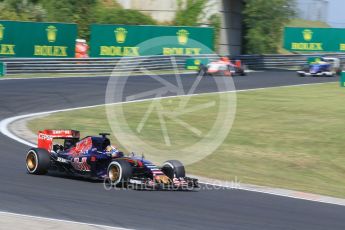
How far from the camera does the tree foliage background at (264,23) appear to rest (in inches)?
1822

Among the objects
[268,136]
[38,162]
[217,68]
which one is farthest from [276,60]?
[38,162]

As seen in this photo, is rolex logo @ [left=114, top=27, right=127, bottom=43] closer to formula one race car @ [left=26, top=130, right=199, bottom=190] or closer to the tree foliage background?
the tree foliage background

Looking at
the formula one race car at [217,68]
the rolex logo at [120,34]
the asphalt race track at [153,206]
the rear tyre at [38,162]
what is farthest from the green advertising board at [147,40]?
the rear tyre at [38,162]

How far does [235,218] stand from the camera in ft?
31.3

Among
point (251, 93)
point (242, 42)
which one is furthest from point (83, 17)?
point (251, 93)

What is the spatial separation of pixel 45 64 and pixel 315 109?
12790mm

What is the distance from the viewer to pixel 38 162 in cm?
1205

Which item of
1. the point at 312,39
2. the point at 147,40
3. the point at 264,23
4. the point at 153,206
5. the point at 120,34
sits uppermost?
the point at 264,23

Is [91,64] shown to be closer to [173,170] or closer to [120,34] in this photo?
[120,34]

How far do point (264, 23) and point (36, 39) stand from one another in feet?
61.2

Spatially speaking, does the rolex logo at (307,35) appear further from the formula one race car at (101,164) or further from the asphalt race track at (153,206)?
the formula one race car at (101,164)

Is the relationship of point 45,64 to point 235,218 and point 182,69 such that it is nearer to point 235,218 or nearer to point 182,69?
point 182,69

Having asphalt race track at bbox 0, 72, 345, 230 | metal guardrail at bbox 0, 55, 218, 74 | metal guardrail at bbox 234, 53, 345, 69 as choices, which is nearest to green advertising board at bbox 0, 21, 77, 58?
metal guardrail at bbox 0, 55, 218, 74

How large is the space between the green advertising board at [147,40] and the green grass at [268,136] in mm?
10313
